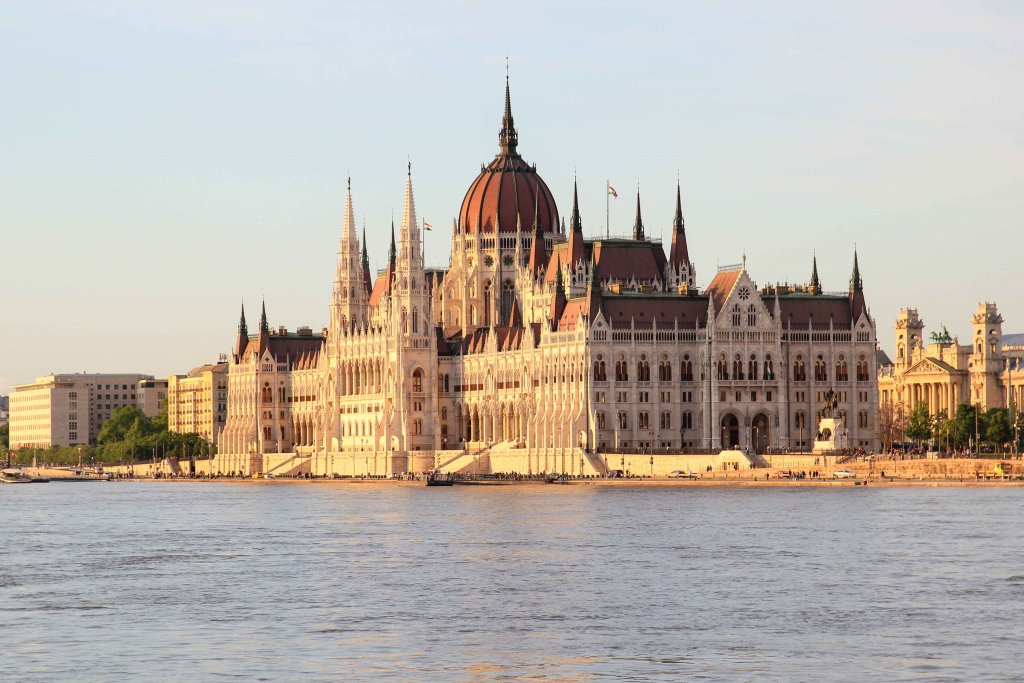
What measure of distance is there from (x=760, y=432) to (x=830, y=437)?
15665 millimetres

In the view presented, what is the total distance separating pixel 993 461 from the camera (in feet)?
548

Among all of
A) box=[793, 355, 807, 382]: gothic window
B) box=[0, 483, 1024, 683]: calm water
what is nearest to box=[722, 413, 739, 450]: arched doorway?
box=[793, 355, 807, 382]: gothic window

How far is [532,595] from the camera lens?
84250 mm

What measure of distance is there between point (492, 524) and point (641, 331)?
65.8 metres

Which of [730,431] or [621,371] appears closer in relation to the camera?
[621,371]

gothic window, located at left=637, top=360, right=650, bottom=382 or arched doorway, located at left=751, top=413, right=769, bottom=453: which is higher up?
gothic window, located at left=637, top=360, right=650, bottom=382

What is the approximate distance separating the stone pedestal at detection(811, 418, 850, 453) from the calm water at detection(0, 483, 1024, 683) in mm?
37049

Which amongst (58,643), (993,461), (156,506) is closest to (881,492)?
(993,461)

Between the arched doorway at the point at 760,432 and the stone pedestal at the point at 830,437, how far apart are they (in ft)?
39.8

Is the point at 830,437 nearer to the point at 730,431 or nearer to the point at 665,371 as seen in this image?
the point at 730,431

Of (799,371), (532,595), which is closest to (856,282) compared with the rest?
(799,371)

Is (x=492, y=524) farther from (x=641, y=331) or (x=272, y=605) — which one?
(x=641, y=331)

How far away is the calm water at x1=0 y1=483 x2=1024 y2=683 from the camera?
65.4m

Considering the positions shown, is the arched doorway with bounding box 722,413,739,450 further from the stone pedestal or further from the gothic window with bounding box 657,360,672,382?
the stone pedestal
